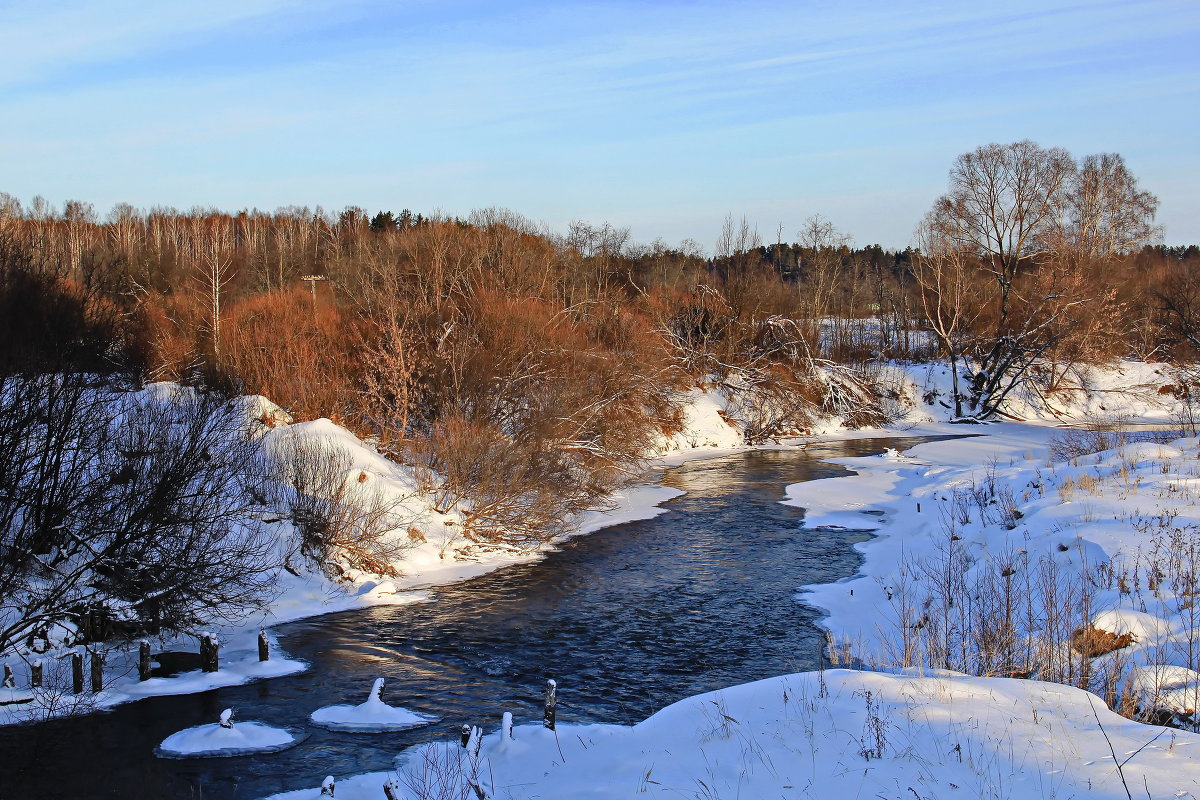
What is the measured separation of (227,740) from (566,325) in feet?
73.5

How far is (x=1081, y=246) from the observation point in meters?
51.9

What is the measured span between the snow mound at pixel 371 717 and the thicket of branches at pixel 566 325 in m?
5.34

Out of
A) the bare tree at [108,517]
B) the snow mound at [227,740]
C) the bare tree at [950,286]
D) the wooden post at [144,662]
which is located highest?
the bare tree at [950,286]

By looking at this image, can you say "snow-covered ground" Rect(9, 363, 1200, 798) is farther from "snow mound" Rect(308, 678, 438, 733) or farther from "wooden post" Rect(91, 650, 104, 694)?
"snow mound" Rect(308, 678, 438, 733)

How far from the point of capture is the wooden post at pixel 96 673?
11.0 metres

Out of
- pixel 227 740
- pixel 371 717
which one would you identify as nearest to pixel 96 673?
pixel 227 740

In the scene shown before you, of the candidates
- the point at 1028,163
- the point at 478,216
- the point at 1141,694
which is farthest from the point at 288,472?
the point at 1028,163

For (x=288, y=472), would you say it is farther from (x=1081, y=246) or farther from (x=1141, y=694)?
(x=1081, y=246)

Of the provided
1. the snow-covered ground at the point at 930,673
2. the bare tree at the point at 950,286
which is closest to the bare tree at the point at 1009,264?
the bare tree at the point at 950,286

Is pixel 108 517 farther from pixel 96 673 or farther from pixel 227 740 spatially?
pixel 227 740

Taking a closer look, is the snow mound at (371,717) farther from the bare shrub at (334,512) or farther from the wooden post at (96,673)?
the bare shrub at (334,512)

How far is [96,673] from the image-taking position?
11.0 meters

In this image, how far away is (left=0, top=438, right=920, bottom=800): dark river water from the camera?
894 cm

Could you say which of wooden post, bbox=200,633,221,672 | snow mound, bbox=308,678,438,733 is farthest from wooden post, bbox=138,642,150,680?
snow mound, bbox=308,678,438,733
